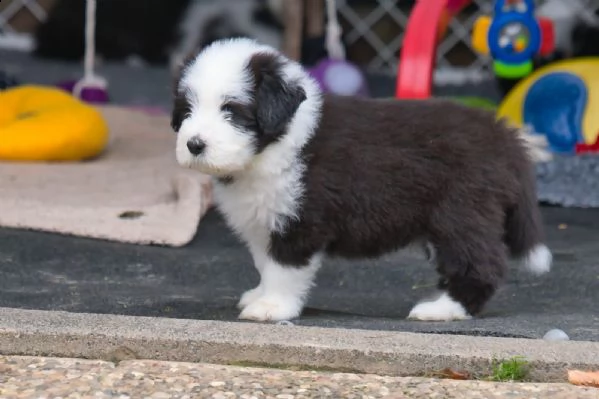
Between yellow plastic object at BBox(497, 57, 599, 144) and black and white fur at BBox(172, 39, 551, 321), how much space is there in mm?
2581


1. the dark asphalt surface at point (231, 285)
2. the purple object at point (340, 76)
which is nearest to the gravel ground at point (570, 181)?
the dark asphalt surface at point (231, 285)

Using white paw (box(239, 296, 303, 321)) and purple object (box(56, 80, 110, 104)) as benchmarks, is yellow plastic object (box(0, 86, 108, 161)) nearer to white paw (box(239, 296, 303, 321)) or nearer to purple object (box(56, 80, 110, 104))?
purple object (box(56, 80, 110, 104))

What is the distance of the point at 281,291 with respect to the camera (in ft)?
11.3

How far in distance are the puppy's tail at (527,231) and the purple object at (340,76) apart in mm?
3735

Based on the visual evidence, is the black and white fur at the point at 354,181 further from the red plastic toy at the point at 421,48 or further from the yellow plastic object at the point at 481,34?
the yellow plastic object at the point at 481,34

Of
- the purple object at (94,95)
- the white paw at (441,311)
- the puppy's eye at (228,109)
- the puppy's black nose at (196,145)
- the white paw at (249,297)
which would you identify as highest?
Answer: the puppy's eye at (228,109)

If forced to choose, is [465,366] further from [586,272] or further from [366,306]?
[586,272]

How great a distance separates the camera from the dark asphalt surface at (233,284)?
11.5 ft

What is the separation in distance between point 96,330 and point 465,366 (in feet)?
3.28

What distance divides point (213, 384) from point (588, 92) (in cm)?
412

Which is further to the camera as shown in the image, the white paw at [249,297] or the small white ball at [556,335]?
the white paw at [249,297]

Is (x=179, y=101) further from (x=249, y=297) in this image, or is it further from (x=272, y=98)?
(x=249, y=297)

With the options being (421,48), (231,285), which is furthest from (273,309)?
(421,48)

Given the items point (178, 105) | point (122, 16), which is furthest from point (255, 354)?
point (122, 16)
